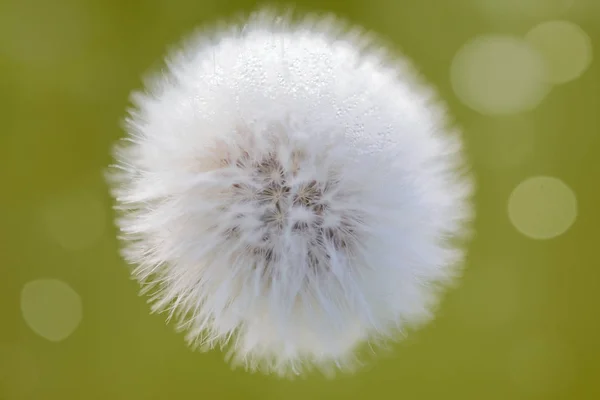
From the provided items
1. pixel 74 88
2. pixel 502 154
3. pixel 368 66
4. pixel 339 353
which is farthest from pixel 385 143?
pixel 74 88

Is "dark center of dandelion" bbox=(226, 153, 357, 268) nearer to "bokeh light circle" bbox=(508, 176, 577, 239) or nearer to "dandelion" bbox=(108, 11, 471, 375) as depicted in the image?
"dandelion" bbox=(108, 11, 471, 375)

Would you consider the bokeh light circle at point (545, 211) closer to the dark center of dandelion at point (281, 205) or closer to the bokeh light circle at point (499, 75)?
the bokeh light circle at point (499, 75)

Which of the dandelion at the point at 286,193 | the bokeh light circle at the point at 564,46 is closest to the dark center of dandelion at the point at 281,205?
the dandelion at the point at 286,193

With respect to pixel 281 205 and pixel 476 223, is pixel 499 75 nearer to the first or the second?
pixel 476 223

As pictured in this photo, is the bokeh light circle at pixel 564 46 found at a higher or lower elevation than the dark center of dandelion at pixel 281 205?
higher

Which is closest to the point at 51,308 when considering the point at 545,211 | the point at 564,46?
the point at 545,211

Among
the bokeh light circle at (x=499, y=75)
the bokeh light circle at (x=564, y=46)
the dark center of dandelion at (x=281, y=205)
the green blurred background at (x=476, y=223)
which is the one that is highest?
the bokeh light circle at (x=564, y=46)

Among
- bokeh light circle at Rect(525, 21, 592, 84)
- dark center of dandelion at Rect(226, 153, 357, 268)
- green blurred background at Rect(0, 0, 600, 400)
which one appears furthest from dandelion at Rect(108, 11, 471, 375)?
bokeh light circle at Rect(525, 21, 592, 84)
